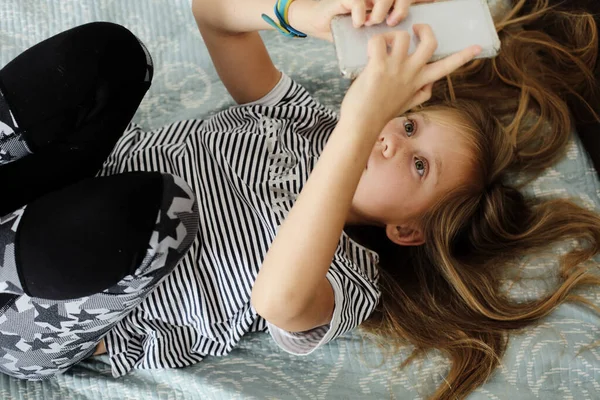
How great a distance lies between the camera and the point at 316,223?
0.59 meters

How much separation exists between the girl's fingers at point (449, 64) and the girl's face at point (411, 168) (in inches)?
8.3

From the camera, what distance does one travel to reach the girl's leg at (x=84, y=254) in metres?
0.58

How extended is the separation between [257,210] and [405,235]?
0.23 m

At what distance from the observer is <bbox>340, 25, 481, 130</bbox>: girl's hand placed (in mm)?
571

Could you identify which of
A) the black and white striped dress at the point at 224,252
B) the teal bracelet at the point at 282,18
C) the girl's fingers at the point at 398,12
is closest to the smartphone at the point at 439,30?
the girl's fingers at the point at 398,12

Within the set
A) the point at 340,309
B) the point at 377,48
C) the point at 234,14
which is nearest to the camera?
the point at 377,48

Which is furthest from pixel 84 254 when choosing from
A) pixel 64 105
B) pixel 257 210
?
pixel 257 210

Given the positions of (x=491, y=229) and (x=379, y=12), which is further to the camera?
(x=491, y=229)

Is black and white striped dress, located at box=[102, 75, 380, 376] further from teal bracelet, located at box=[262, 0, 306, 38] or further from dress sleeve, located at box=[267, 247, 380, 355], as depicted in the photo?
teal bracelet, located at box=[262, 0, 306, 38]

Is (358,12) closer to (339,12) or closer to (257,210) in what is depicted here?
(339,12)

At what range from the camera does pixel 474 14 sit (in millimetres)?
625

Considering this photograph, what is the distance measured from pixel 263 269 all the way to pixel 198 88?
506mm

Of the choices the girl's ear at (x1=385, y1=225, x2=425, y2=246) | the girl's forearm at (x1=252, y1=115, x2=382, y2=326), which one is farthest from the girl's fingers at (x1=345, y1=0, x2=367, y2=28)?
the girl's ear at (x1=385, y1=225, x2=425, y2=246)

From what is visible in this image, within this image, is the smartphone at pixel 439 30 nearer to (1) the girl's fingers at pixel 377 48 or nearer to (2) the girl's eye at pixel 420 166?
(1) the girl's fingers at pixel 377 48
